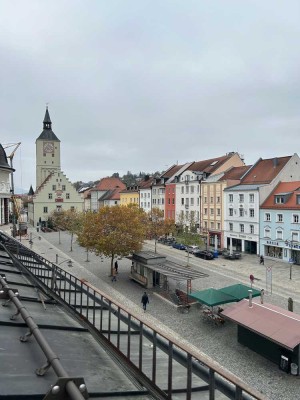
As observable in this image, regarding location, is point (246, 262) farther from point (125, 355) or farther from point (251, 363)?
point (125, 355)

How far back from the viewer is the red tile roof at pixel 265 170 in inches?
1766

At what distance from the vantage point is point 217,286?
2808 cm

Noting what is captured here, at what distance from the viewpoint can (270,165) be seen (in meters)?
47.4

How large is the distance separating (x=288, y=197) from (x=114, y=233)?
77.4 feet

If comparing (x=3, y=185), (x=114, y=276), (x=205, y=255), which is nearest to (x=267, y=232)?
(x=205, y=255)

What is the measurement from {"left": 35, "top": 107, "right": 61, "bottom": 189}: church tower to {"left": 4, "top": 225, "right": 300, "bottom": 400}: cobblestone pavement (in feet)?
155

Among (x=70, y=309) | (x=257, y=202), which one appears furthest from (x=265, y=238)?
(x=70, y=309)

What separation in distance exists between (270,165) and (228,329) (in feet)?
110

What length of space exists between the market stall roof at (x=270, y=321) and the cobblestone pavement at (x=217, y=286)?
1.38m

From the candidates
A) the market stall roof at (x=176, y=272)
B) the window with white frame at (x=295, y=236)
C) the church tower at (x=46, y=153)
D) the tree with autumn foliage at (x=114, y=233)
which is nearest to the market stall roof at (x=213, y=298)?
the market stall roof at (x=176, y=272)

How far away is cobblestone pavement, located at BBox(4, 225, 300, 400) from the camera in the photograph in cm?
1393

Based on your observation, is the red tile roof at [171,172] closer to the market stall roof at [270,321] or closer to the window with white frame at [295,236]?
the window with white frame at [295,236]

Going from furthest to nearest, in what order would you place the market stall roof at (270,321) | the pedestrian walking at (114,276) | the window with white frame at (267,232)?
1. the window with white frame at (267,232)
2. the pedestrian walking at (114,276)
3. the market stall roof at (270,321)

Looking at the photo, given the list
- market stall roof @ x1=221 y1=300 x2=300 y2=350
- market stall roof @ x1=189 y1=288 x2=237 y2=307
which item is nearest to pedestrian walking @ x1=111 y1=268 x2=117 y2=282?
market stall roof @ x1=189 y1=288 x2=237 y2=307
